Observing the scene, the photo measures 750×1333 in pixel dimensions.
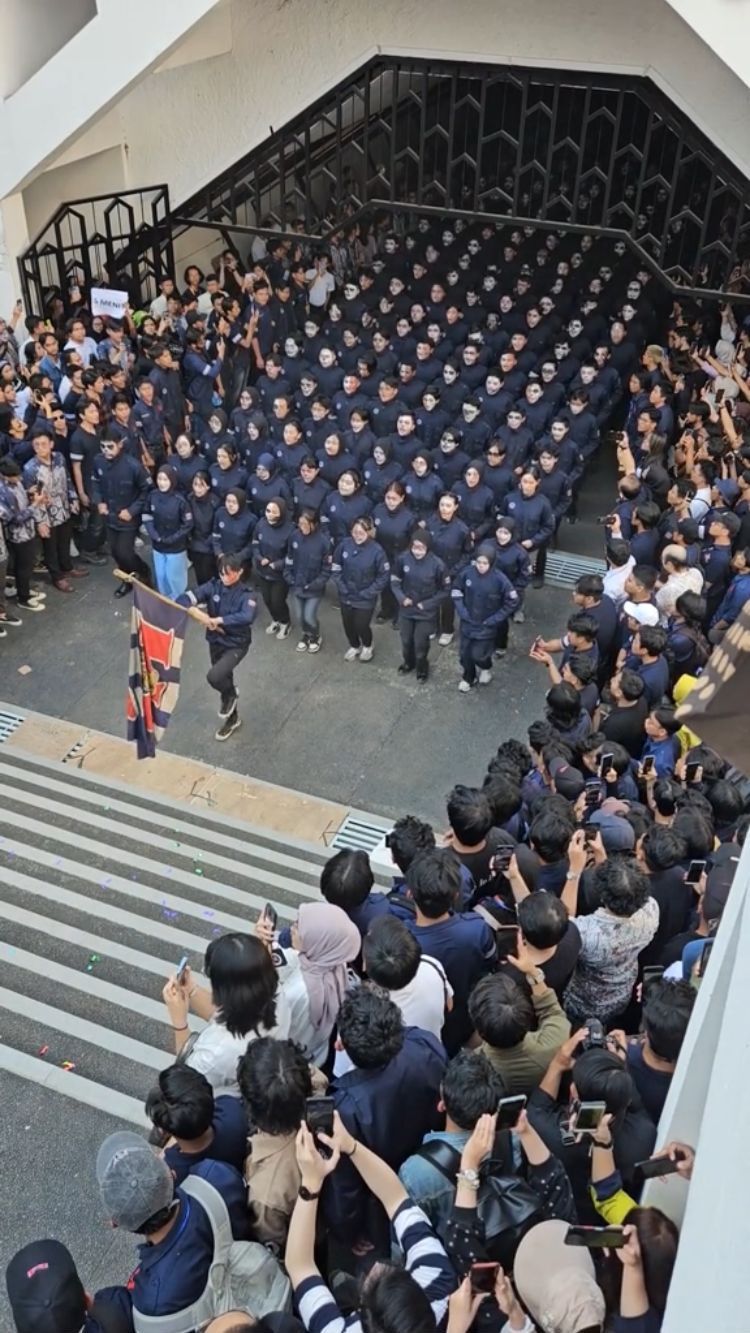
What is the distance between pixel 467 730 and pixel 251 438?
329cm

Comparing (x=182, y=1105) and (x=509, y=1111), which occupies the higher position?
(x=509, y=1111)

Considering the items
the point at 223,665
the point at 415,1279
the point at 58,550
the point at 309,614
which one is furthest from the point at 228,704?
the point at 415,1279

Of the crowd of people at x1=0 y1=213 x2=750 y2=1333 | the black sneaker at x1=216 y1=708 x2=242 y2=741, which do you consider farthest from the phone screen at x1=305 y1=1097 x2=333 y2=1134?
the black sneaker at x1=216 y1=708 x2=242 y2=741

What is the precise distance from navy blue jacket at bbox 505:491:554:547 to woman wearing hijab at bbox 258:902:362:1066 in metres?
4.83

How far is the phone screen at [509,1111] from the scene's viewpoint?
2729 mm

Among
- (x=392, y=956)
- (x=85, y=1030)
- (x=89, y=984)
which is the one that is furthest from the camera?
(x=89, y=984)

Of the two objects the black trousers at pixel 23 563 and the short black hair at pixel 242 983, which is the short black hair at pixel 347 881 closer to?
the short black hair at pixel 242 983

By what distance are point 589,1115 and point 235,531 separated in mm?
5844

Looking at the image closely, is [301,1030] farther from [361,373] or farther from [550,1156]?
[361,373]

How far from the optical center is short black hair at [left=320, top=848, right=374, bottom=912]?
4.03m

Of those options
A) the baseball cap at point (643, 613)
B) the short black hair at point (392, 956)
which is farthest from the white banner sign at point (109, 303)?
the short black hair at point (392, 956)

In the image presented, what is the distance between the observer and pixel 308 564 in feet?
25.5

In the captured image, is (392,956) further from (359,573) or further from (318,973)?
(359,573)

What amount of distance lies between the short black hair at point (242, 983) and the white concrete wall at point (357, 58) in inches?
394
